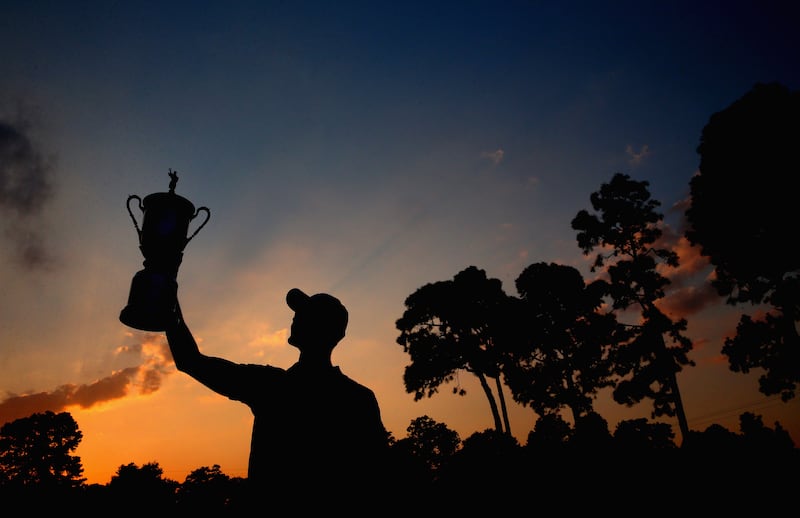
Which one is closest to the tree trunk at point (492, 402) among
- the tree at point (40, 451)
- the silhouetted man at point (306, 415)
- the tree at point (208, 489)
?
the silhouetted man at point (306, 415)

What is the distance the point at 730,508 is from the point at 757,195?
490 inches

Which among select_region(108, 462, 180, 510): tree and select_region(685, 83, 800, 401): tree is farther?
select_region(108, 462, 180, 510): tree

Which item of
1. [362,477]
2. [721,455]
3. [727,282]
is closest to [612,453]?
[721,455]

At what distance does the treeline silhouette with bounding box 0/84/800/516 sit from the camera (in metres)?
11.0

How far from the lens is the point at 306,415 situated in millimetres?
1978

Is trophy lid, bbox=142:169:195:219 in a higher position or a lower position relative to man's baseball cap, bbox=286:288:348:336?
higher

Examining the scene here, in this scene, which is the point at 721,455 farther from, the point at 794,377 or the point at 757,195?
the point at 757,195

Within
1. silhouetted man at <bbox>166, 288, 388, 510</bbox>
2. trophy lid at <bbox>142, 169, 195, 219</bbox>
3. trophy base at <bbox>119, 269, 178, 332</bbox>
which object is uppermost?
trophy lid at <bbox>142, 169, 195, 219</bbox>

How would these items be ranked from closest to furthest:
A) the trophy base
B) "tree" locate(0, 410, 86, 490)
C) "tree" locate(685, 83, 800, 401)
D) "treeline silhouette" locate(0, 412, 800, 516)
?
1. the trophy base
2. "treeline silhouette" locate(0, 412, 800, 516)
3. "tree" locate(685, 83, 800, 401)
4. "tree" locate(0, 410, 86, 490)

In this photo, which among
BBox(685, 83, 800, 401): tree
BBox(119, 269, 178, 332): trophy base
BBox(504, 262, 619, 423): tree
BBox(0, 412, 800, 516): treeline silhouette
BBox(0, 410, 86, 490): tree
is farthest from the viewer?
BBox(0, 410, 86, 490): tree


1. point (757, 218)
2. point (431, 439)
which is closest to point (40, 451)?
point (431, 439)

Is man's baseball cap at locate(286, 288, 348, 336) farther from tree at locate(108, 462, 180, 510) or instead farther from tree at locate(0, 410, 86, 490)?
tree at locate(0, 410, 86, 490)

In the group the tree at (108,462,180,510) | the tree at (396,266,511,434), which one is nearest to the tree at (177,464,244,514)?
the tree at (108,462,180,510)

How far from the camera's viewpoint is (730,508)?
9281mm
